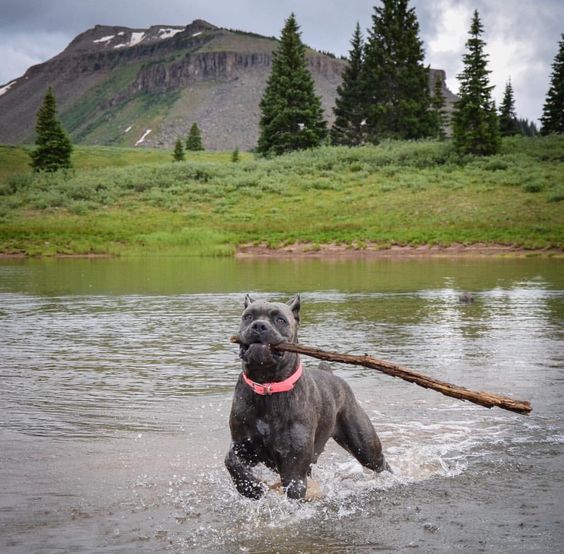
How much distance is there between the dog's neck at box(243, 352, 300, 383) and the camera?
17.0 feet

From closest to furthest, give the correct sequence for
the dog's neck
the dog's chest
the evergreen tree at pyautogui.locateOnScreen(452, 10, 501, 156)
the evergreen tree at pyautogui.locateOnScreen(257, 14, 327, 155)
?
1. the dog's neck
2. the dog's chest
3. the evergreen tree at pyautogui.locateOnScreen(452, 10, 501, 156)
4. the evergreen tree at pyautogui.locateOnScreen(257, 14, 327, 155)

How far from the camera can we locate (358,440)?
6074 mm

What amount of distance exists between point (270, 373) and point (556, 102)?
8040 cm

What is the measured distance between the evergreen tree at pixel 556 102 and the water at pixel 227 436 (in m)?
65.6

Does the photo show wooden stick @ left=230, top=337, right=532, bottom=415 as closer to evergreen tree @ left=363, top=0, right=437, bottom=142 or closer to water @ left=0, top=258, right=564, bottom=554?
water @ left=0, top=258, right=564, bottom=554

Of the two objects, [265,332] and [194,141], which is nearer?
[265,332]

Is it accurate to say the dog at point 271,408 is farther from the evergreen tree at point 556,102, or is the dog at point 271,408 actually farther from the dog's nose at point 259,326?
the evergreen tree at point 556,102

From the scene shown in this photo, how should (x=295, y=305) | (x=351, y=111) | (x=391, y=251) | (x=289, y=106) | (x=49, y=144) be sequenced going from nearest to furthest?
(x=295, y=305), (x=391, y=251), (x=49, y=144), (x=289, y=106), (x=351, y=111)

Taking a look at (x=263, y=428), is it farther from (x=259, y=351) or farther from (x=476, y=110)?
(x=476, y=110)

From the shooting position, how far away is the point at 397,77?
75062 mm

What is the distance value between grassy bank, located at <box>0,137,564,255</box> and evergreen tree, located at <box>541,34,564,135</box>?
1806 centimetres

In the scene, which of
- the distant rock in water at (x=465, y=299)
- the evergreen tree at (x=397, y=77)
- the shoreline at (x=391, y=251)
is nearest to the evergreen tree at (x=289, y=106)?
the evergreen tree at (x=397, y=77)

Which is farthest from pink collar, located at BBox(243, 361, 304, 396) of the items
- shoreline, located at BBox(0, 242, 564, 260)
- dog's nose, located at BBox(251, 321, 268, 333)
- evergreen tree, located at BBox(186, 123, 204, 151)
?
evergreen tree, located at BBox(186, 123, 204, 151)

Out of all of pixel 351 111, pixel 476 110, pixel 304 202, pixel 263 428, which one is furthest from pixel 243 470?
pixel 351 111
